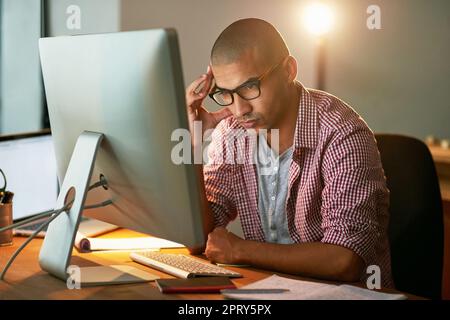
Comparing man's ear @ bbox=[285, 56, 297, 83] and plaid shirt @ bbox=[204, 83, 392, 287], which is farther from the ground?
man's ear @ bbox=[285, 56, 297, 83]

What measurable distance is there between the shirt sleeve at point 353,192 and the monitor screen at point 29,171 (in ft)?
2.81

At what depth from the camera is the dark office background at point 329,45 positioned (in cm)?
276

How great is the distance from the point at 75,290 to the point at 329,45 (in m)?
2.51

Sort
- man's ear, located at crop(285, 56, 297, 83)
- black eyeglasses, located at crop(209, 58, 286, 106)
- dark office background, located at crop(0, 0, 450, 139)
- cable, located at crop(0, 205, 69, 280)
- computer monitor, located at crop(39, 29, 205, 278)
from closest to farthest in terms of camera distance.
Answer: computer monitor, located at crop(39, 29, 205, 278) < cable, located at crop(0, 205, 69, 280) < black eyeglasses, located at crop(209, 58, 286, 106) < man's ear, located at crop(285, 56, 297, 83) < dark office background, located at crop(0, 0, 450, 139)

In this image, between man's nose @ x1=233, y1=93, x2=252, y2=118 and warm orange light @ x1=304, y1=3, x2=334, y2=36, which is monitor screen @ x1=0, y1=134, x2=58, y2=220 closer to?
man's nose @ x1=233, y1=93, x2=252, y2=118

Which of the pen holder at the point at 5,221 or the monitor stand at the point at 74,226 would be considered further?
the pen holder at the point at 5,221

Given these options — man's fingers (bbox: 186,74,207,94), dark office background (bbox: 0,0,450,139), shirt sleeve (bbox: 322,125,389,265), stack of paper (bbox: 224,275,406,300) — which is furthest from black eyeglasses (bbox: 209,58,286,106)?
dark office background (bbox: 0,0,450,139)

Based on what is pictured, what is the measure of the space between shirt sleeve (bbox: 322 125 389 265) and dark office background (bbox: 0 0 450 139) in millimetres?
1100

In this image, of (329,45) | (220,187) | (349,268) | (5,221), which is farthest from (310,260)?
(329,45)

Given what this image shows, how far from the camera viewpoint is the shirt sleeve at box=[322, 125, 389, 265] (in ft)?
5.68

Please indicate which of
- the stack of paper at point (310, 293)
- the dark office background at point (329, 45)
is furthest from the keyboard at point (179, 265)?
the dark office background at point (329, 45)

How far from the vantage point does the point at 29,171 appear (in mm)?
2160

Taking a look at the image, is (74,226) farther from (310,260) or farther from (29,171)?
(29,171)

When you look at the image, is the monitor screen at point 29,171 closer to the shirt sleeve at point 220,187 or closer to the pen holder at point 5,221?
the pen holder at point 5,221
